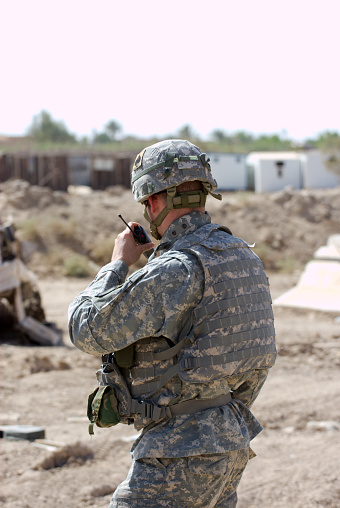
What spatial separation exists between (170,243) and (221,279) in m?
0.25

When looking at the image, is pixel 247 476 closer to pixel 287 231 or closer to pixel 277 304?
pixel 277 304

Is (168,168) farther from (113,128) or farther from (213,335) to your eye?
(113,128)

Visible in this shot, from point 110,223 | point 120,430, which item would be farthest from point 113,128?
point 120,430

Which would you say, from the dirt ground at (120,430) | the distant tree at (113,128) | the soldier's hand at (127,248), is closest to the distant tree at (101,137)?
the distant tree at (113,128)

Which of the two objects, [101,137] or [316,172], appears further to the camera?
[101,137]

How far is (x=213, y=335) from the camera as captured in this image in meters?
2.19

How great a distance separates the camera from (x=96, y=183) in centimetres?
3284

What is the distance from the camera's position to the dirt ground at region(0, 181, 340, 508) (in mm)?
4254

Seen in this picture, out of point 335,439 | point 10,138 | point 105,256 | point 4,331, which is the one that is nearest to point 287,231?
point 105,256

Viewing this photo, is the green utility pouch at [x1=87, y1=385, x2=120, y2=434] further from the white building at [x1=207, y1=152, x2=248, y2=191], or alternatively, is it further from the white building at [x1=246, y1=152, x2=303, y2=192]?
the white building at [x1=246, y1=152, x2=303, y2=192]

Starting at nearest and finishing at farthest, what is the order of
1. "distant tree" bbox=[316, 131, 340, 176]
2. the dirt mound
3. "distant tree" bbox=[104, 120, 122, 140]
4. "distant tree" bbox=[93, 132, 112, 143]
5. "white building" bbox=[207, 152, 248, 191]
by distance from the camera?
1. the dirt mound
2. "white building" bbox=[207, 152, 248, 191]
3. "distant tree" bbox=[316, 131, 340, 176]
4. "distant tree" bbox=[93, 132, 112, 143]
5. "distant tree" bbox=[104, 120, 122, 140]

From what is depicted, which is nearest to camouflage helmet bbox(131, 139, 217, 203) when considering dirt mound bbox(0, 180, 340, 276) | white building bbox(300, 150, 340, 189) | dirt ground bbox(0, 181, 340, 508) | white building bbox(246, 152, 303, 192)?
dirt ground bbox(0, 181, 340, 508)

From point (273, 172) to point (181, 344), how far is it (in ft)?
114

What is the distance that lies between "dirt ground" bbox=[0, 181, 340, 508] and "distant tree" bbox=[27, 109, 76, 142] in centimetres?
5267
